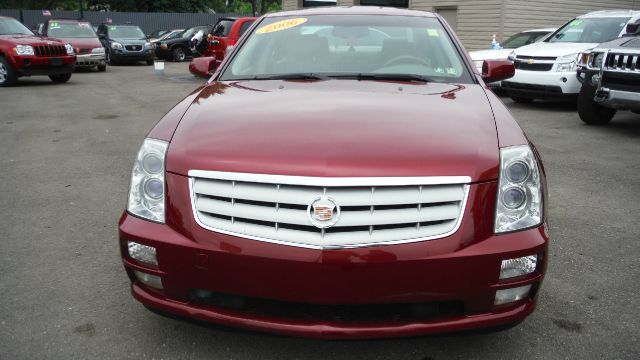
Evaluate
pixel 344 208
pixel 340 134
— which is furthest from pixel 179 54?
pixel 344 208

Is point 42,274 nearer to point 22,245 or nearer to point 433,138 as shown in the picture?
point 22,245

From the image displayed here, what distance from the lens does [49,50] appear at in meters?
13.6

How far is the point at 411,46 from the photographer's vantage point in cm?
364

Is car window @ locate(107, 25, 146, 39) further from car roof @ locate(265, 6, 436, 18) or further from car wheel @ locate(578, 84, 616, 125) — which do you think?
car roof @ locate(265, 6, 436, 18)

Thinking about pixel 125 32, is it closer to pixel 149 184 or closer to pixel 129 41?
pixel 129 41

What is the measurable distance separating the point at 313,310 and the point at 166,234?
660 mm

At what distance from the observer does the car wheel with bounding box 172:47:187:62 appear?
80.0 ft

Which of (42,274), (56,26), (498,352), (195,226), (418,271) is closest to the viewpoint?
(418,271)

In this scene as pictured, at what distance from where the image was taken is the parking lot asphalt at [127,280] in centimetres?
256

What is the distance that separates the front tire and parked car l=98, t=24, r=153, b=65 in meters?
1.84

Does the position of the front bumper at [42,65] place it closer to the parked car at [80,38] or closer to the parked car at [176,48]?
the parked car at [80,38]

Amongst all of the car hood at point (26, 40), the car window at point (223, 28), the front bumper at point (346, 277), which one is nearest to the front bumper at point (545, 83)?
the car window at point (223, 28)

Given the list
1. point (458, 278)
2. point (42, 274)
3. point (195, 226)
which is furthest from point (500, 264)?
point (42, 274)

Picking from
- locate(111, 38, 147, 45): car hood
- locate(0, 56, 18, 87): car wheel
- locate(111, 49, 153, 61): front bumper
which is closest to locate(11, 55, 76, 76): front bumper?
locate(0, 56, 18, 87): car wheel
